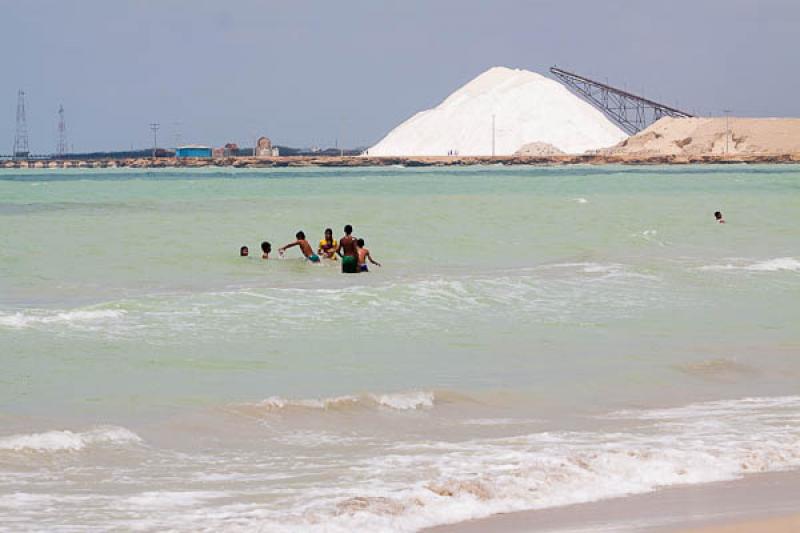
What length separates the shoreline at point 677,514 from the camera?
5.75m

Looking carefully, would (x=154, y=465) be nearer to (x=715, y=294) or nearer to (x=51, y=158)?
(x=715, y=294)

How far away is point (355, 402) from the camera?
352 inches

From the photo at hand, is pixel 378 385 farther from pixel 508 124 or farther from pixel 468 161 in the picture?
pixel 508 124

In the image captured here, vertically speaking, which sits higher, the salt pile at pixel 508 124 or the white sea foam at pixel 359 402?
the salt pile at pixel 508 124

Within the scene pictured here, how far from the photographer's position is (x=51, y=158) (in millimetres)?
185250

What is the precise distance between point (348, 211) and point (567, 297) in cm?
2282

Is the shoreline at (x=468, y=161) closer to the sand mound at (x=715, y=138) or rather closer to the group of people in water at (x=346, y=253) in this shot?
the sand mound at (x=715, y=138)

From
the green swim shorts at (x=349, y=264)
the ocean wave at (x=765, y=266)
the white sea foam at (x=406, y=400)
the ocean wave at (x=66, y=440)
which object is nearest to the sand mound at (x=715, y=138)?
the ocean wave at (x=765, y=266)

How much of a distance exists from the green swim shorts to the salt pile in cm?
11185

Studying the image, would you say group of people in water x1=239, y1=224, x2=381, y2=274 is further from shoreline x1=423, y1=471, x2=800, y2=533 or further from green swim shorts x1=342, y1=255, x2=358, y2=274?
shoreline x1=423, y1=471, x2=800, y2=533

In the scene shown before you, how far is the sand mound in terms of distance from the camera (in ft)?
384

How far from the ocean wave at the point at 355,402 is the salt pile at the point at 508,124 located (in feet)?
399

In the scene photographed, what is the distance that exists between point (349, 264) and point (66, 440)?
37.0 ft

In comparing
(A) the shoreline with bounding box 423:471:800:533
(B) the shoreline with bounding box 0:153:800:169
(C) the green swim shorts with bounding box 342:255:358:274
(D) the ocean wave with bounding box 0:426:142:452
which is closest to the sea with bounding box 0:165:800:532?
(D) the ocean wave with bounding box 0:426:142:452
